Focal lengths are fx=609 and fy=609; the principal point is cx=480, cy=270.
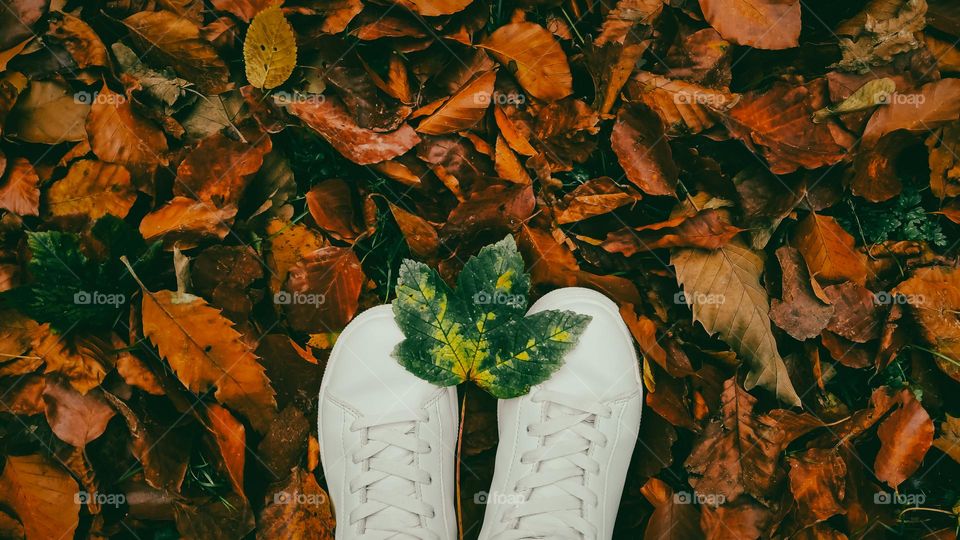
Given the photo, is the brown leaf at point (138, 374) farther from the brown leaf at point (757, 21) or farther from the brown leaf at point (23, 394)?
the brown leaf at point (757, 21)

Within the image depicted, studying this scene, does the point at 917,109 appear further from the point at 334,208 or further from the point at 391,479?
the point at 391,479

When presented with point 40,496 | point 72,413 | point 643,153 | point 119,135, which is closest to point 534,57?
point 643,153

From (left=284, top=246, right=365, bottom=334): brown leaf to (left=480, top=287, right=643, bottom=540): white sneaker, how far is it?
413 mm

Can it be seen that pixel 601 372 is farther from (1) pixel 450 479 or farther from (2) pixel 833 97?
(2) pixel 833 97

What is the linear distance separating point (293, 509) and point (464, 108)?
96 cm

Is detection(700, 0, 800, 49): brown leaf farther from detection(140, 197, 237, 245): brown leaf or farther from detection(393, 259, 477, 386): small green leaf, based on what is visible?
detection(140, 197, 237, 245): brown leaf

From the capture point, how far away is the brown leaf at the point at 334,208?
4.37ft

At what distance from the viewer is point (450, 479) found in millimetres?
1442

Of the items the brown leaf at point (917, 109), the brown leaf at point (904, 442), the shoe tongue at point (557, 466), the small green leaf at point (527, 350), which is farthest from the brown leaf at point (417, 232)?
the brown leaf at point (904, 442)

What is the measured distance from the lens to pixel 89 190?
1.31 metres

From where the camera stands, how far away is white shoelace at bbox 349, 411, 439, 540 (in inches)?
54.8

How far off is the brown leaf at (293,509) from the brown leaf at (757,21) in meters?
1.33


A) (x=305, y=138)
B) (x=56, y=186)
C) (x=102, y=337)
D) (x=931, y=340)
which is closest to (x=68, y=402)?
(x=102, y=337)

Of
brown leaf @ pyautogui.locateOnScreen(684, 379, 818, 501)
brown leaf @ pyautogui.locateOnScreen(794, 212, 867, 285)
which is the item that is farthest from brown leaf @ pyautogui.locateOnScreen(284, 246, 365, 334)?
brown leaf @ pyautogui.locateOnScreen(794, 212, 867, 285)
